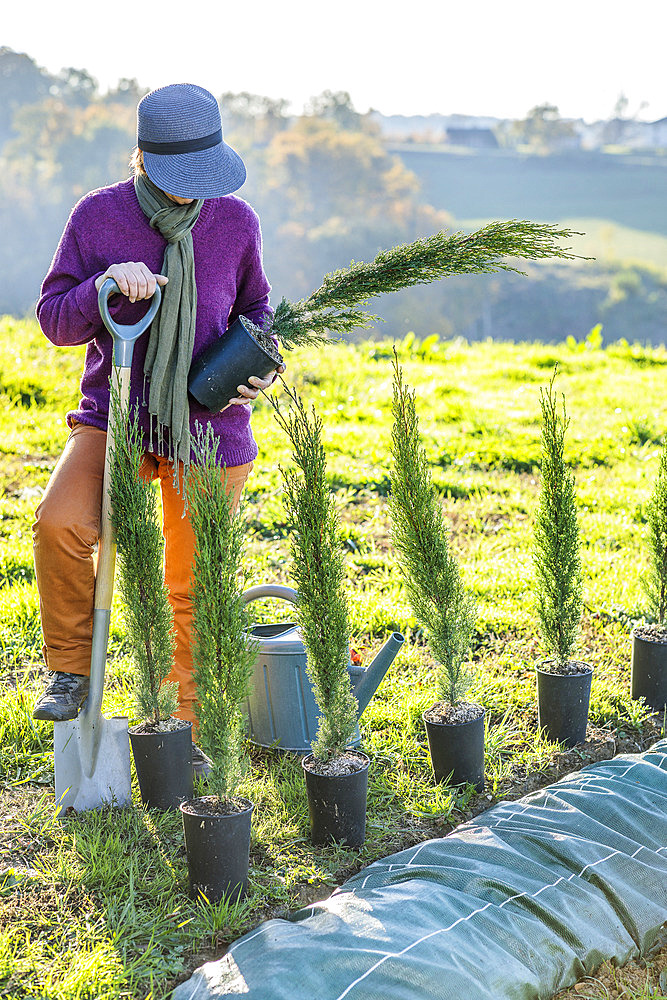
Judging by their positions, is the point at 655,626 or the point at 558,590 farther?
the point at 655,626

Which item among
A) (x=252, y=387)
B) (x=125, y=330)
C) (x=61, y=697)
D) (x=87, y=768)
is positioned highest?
(x=125, y=330)

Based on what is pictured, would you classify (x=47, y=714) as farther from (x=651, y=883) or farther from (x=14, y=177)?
(x=14, y=177)

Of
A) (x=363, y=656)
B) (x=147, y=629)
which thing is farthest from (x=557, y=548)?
(x=147, y=629)

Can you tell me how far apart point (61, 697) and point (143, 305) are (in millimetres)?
1385

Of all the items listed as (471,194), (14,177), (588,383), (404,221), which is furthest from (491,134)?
(588,383)

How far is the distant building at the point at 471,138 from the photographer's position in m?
96.6

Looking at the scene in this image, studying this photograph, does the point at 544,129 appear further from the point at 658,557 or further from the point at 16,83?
the point at 658,557

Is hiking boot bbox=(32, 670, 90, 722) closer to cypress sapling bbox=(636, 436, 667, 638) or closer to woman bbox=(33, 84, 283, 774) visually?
woman bbox=(33, 84, 283, 774)

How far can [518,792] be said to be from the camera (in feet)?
11.1

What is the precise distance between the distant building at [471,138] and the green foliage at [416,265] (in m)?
102

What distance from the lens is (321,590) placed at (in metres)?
2.90

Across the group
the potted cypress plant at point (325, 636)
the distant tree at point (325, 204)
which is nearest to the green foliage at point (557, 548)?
the potted cypress plant at point (325, 636)

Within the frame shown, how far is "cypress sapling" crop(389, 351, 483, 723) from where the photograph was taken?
3.31 metres

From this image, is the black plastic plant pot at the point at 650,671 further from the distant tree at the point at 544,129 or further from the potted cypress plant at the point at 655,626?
the distant tree at the point at 544,129
